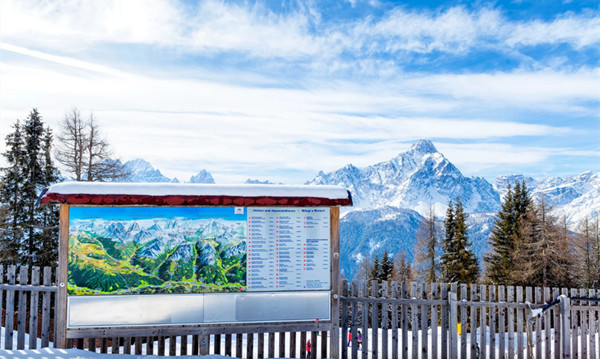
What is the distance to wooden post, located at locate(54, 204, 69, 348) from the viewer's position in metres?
7.12

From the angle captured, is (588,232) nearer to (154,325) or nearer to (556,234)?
(556,234)

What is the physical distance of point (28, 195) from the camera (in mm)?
24859

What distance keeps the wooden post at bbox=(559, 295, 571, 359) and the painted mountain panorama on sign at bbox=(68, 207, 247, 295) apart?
6167 millimetres

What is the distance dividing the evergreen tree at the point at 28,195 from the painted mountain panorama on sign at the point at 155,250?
18590 mm

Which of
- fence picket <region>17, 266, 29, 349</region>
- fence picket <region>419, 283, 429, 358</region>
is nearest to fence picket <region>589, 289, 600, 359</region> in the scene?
fence picket <region>419, 283, 429, 358</region>

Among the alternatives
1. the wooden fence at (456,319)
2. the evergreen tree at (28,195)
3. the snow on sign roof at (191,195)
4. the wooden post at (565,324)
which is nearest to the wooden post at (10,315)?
the snow on sign roof at (191,195)

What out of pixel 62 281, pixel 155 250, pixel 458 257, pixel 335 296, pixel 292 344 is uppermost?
pixel 155 250

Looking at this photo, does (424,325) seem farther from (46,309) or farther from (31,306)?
(31,306)

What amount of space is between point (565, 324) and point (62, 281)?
366 inches

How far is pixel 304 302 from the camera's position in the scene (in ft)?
25.1

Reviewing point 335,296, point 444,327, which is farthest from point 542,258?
point 335,296

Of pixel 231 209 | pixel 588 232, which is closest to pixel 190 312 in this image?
pixel 231 209

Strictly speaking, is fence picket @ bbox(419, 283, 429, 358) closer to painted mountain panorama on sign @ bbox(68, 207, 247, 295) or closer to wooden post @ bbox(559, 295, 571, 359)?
wooden post @ bbox(559, 295, 571, 359)

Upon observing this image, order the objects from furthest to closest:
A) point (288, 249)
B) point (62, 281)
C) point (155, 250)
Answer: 1. point (288, 249)
2. point (155, 250)
3. point (62, 281)
